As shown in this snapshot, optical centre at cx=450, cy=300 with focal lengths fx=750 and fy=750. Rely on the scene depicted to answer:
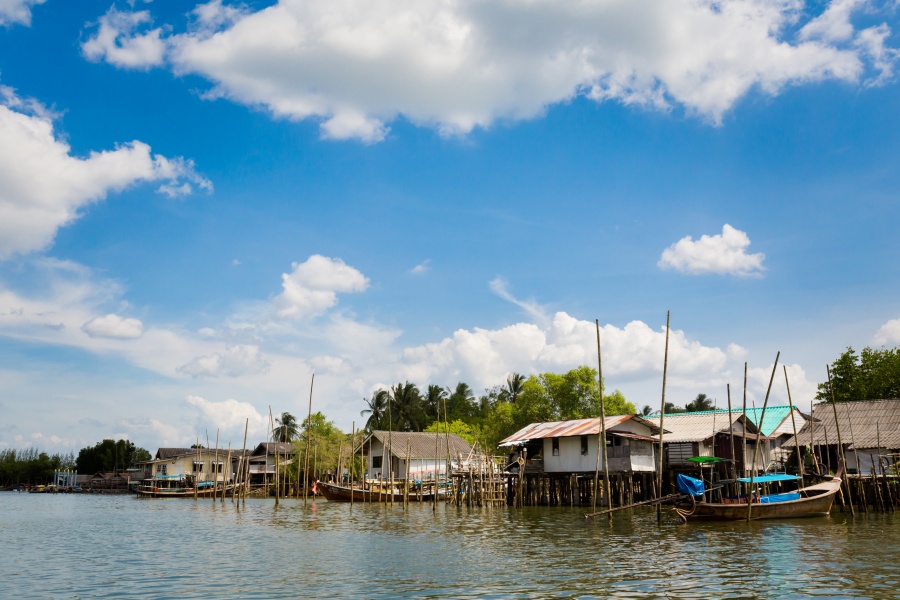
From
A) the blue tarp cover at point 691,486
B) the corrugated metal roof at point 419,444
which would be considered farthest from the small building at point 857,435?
the corrugated metal roof at point 419,444

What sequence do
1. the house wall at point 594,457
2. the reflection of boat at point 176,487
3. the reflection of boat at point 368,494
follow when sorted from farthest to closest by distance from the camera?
1. the reflection of boat at point 176,487
2. the reflection of boat at point 368,494
3. the house wall at point 594,457

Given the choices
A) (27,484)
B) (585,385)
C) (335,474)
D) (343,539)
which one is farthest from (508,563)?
(27,484)

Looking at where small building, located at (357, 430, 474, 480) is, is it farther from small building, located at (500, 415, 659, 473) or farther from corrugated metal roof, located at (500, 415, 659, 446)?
small building, located at (500, 415, 659, 473)

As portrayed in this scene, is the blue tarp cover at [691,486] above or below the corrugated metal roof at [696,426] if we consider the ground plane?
below

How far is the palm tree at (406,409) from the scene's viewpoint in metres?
90.2

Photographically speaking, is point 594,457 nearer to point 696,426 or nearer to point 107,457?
point 696,426

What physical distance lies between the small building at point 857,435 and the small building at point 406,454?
106ft

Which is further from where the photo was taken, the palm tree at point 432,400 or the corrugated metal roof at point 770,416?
the palm tree at point 432,400

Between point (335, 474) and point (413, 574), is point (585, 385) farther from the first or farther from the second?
point (413, 574)

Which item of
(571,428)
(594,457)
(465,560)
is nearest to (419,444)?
(571,428)

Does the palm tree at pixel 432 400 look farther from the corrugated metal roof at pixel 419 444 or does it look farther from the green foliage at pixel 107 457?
the green foliage at pixel 107 457

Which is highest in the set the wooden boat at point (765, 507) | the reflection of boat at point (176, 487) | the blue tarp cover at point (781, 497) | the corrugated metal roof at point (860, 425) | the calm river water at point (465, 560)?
the corrugated metal roof at point (860, 425)

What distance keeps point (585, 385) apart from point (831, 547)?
45.9m

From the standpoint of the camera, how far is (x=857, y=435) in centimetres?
4609
